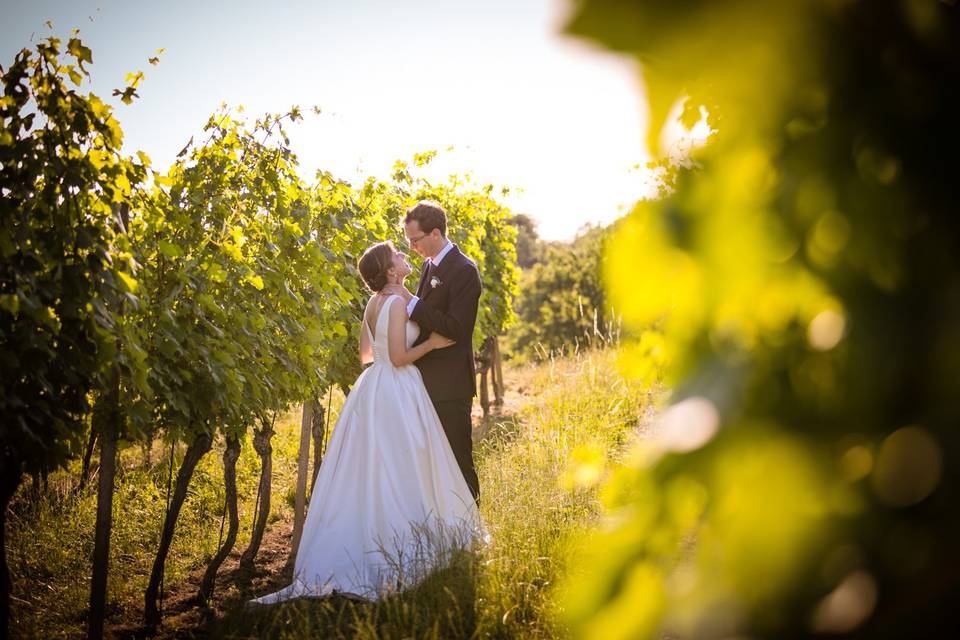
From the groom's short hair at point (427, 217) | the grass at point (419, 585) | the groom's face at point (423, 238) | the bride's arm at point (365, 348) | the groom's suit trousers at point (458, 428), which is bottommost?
the grass at point (419, 585)

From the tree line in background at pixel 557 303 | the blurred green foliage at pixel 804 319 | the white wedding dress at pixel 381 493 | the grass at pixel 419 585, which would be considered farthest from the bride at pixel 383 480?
the tree line in background at pixel 557 303

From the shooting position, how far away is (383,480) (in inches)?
189

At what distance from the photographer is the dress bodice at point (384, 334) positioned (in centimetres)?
507

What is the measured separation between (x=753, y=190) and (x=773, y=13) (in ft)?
0.54

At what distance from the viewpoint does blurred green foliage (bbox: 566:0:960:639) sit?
552mm

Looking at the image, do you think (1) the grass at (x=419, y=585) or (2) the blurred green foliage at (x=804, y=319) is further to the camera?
(1) the grass at (x=419, y=585)

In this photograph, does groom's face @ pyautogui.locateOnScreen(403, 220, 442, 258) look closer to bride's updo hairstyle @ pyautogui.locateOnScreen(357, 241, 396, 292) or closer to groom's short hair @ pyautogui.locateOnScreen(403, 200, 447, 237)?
groom's short hair @ pyautogui.locateOnScreen(403, 200, 447, 237)

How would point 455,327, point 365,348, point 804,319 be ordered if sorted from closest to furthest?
point 804,319, point 455,327, point 365,348

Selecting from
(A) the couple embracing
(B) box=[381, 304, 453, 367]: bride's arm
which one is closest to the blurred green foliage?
(A) the couple embracing

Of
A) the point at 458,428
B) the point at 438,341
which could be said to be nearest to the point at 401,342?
the point at 438,341

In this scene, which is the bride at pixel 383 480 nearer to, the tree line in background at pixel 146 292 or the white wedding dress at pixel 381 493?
the white wedding dress at pixel 381 493

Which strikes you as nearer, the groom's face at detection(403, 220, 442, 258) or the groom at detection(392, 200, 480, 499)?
the groom at detection(392, 200, 480, 499)

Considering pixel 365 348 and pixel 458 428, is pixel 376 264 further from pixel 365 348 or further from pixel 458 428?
pixel 458 428

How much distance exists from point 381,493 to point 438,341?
1.24 meters
